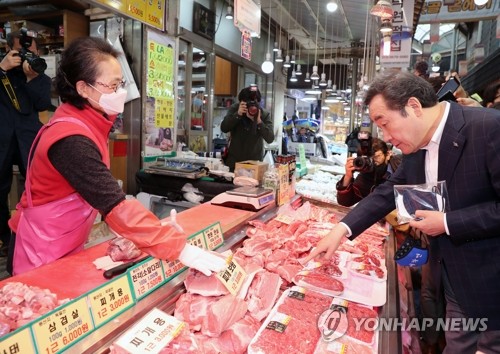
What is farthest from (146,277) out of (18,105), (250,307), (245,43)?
(245,43)

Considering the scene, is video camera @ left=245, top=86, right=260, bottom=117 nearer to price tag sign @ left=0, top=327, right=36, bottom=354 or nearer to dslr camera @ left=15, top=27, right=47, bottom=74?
dslr camera @ left=15, top=27, right=47, bottom=74

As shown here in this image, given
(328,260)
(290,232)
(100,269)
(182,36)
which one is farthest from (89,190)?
(182,36)

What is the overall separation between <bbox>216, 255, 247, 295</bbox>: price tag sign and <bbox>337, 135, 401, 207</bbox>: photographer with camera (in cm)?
201

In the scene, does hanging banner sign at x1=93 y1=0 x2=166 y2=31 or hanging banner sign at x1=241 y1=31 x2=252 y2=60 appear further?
hanging banner sign at x1=241 y1=31 x2=252 y2=60

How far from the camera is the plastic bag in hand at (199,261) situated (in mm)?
1730

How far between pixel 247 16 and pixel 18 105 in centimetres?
311

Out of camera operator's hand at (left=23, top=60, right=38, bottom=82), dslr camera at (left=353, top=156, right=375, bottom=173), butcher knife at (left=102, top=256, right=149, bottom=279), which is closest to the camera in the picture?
butcher knife at (left=102, top=256, right=149, bottom=279)

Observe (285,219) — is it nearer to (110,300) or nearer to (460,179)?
(460,179)

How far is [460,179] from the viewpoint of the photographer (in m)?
1.94

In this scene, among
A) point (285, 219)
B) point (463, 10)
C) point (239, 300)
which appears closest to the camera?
point (239, 300)

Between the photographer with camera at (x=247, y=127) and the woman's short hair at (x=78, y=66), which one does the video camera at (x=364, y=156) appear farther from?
the woman's short hair at (x=78, y=66)

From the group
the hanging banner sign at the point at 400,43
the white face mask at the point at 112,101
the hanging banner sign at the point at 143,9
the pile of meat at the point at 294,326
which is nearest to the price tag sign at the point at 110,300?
the pile of meat at the point at 294,326

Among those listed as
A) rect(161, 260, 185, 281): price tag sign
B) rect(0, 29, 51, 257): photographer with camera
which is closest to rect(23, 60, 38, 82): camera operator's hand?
rect(0, 29, 51, 257): photographer with camera

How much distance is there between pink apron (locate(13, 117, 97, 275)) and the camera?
1.91m
